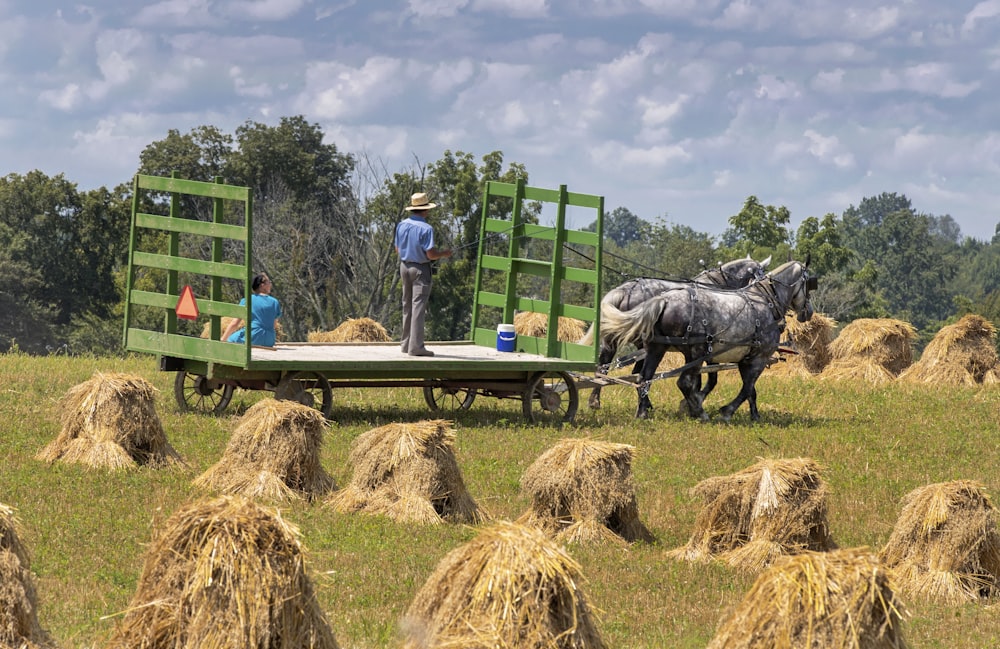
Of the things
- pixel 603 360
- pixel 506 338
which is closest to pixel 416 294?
pixel 506 338

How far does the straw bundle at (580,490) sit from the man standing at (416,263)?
5641 mm

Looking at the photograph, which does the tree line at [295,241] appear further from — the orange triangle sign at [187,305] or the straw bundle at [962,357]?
the orange triangle sign at [187,305]

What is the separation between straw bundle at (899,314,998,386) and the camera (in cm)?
2692

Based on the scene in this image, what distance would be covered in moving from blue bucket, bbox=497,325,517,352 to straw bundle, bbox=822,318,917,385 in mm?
10780

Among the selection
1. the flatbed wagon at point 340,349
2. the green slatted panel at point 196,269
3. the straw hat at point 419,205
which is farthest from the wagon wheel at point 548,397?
the green slatted panel at point 196,269

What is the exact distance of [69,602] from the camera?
9.09 metres

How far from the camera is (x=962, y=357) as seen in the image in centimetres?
2703

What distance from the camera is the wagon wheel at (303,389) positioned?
16.2 m

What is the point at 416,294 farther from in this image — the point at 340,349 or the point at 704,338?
the point at 704,338

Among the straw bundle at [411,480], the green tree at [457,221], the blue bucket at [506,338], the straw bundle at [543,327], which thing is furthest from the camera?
the green tree at [457,221]

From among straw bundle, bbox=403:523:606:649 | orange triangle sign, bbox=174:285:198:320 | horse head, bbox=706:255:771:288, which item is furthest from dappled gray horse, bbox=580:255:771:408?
straw bundle, bbox=403:523:606:649

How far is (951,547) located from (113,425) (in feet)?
25.7

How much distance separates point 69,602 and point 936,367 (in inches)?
847

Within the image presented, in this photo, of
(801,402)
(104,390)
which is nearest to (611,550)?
(104,390)
